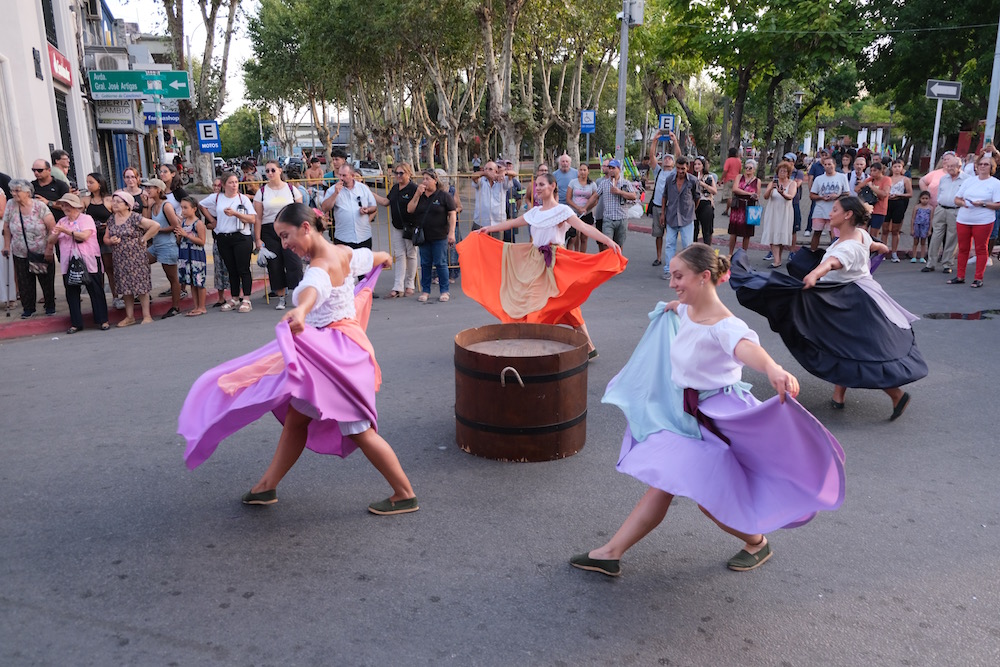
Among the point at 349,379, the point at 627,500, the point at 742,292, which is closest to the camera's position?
the point at 349,379

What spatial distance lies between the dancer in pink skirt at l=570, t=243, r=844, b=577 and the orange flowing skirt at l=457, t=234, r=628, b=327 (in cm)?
337

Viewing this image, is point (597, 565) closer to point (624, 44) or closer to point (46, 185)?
point (46, 185)

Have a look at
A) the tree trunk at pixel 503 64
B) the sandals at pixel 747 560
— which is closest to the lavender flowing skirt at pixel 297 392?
the sandals at pixel 747 560

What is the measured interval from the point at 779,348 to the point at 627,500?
4.32 metres

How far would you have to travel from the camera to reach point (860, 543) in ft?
14.4

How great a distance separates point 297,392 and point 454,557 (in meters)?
1.19

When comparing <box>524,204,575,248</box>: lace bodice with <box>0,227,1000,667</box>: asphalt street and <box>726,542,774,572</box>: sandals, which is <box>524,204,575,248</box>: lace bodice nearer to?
<box>0,227,1000,667</box>: asphalt street

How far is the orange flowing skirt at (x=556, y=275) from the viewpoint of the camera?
7.57m

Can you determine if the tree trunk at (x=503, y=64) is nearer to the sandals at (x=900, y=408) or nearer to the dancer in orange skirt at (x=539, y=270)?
the dancer in orange skirt at (x=539, y=270)

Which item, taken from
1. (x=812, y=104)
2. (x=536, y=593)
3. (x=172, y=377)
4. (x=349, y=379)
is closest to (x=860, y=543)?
(x=536, y=593)

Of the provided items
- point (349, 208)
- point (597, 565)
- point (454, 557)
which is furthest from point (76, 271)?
point (597, 565)

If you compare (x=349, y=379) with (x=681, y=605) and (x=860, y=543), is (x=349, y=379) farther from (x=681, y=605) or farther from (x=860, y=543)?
(x=860, y=543)

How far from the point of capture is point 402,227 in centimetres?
1159

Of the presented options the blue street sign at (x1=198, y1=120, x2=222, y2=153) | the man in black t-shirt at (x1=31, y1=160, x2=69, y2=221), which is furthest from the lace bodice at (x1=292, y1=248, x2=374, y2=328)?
the blue street sign at (x1=198, y1=120, x2=222, y2=153)
